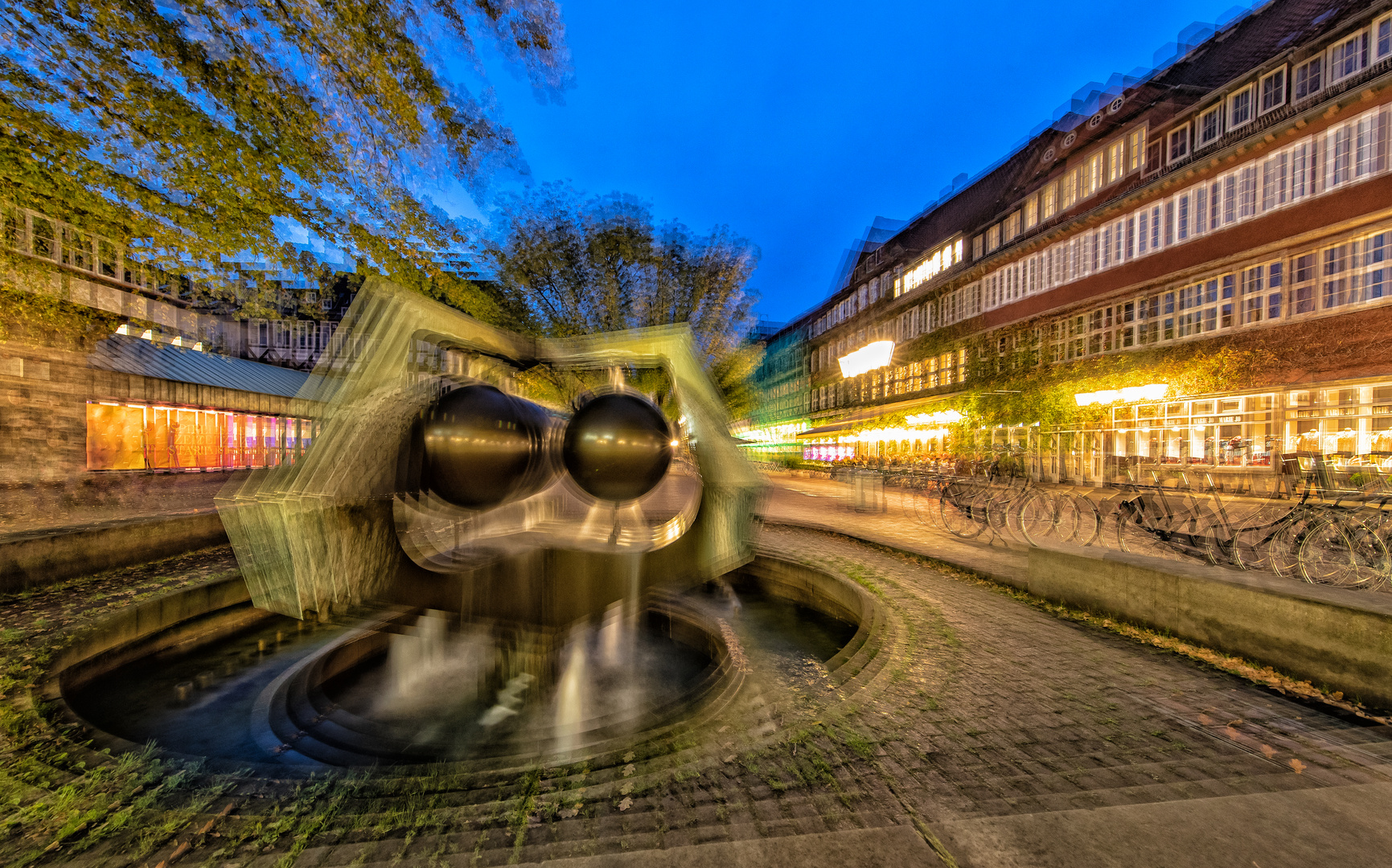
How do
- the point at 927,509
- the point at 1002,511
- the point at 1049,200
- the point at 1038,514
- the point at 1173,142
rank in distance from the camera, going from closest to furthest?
the point at 1002,511 → the point at 1038,514 → the point at 927,509 → the point at 1173,142 → the point at 1049,200

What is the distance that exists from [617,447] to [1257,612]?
15.8 feet

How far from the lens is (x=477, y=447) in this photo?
12.5 feet

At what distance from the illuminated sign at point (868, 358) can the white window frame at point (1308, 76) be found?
47.2 ft

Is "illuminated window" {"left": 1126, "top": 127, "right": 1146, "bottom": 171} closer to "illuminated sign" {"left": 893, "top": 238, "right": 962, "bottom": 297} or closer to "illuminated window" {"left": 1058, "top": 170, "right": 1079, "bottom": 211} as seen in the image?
"illuminated window" {"left": 1058, "top": 170, "right": 1079, "bottom": 211}

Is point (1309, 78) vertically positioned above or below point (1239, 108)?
below

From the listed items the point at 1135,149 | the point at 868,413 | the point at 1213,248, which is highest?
the point at 1135,149

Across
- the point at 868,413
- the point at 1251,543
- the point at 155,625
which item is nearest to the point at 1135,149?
the point at 868,413

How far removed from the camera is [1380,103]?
12.9 meters

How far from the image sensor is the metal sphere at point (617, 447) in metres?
4.09

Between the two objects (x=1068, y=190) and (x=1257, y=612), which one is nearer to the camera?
(x=1257, y=612)

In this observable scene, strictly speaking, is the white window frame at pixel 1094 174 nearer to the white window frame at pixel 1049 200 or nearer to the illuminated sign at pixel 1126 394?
the white window frame at pixel 1049 200

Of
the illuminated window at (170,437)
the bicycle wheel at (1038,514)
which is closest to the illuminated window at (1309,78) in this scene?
the bicycle wheel at (1038,514)

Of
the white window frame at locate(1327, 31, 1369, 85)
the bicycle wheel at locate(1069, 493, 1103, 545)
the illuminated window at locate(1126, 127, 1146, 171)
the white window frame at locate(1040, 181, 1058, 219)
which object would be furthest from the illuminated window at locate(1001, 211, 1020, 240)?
the bicycle wheel at locate(1069, 493, 1103, 545)

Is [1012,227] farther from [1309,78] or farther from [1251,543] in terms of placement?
[1251,543]
